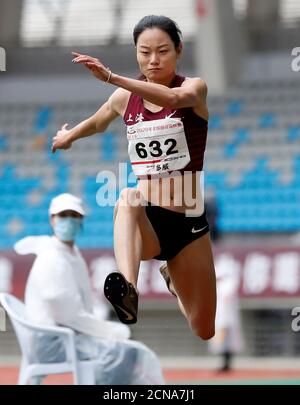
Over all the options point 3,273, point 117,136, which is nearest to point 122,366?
point 3,273

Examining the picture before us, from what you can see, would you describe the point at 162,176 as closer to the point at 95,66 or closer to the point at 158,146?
the point at 158,146

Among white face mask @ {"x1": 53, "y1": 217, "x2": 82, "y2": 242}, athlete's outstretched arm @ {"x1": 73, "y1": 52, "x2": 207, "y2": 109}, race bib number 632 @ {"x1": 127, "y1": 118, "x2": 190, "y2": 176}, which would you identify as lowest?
white face mask @ {"x1": 53, "y1": 217, "x2": 82, "y2": 242}

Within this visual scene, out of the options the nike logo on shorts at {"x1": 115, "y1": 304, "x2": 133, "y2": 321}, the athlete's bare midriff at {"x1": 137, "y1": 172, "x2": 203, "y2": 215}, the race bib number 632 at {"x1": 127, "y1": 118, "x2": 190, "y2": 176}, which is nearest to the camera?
the nike logo on shorts at {"x1": 115, "y1": 304, "x2": 133, "y2": 321}

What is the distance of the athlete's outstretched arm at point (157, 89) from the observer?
3.75m

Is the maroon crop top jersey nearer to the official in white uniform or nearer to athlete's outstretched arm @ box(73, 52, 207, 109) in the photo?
athlete's outstretched arm @ box(73, 52, 207, 109)

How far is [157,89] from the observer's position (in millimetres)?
3938

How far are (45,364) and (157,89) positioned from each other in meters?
2.65

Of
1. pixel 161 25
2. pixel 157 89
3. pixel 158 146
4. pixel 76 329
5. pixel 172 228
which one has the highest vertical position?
pixel 161 25

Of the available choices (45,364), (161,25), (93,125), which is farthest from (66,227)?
(161,25)

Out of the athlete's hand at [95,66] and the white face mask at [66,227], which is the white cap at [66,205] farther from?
the athlete's hand at [95,66]

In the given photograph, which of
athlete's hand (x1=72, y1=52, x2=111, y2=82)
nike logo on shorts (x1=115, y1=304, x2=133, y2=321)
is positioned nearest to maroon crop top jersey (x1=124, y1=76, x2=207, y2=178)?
athlete's hand (x1=72, y1=52, x2=111, y2=82)

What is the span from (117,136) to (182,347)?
2.66m

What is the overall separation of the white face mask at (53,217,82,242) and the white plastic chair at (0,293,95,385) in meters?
0.46

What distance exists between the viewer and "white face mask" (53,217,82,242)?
21.0ft
